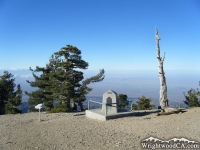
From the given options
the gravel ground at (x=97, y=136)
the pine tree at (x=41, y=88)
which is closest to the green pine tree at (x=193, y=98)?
the gravel ground at (x=97, y=136)

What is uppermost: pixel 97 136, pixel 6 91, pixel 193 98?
pixel 6 91

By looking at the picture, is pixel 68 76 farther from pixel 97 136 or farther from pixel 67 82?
pixel 97 136

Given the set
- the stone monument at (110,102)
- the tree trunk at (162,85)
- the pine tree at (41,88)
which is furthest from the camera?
the pine tree at (41,88)

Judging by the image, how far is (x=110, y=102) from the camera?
1186 centimetres

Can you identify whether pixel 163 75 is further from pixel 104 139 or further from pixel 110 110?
pixel 104 139

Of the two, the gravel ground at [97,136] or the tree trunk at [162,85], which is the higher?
the tree trunk at [162,85]

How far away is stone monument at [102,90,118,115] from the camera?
1162 cm

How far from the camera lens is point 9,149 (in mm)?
6180

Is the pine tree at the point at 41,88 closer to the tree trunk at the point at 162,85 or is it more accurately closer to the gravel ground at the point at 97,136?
the gravel ground at the point at 97,136

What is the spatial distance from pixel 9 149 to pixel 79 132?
Answer: 2.75 m

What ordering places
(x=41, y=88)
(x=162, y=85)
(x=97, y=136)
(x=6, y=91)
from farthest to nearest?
(x=6, y=91) → (x=41, y=88) → (x=162, y=85) → (x=97, y=136)

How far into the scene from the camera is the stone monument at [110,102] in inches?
458

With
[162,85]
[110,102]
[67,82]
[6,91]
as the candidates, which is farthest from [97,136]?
[6,91]

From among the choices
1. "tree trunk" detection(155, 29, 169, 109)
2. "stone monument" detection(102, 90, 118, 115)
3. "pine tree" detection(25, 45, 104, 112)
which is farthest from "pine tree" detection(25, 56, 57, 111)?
"tree trunk" detection(155, 29, 169, 109)
